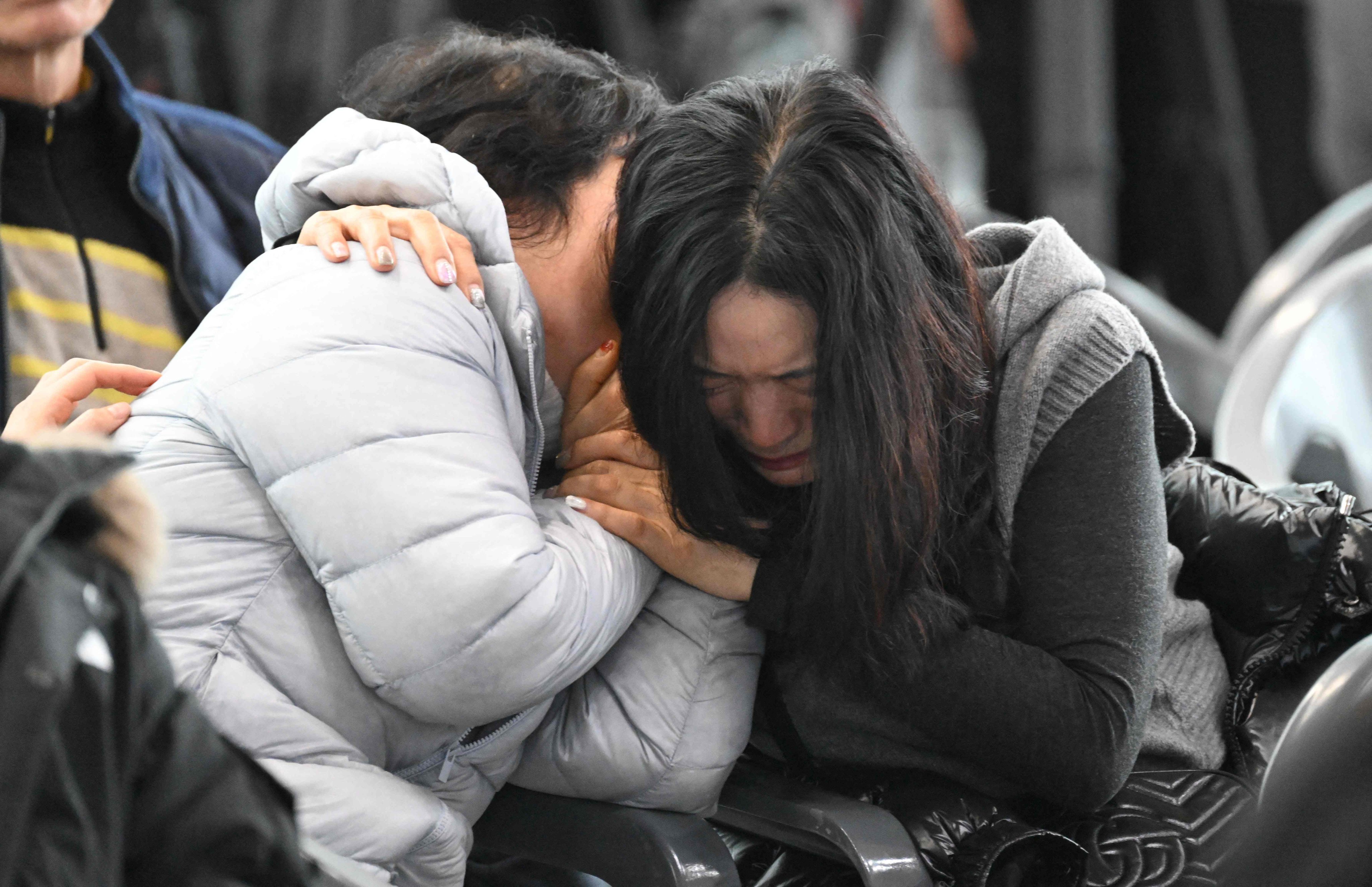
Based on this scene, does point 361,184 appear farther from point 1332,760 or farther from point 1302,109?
point 1302,109

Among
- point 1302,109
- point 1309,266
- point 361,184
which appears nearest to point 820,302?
point 361,184

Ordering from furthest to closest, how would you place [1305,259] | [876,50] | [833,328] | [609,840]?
[876,50]
[1305,259]
[609,840]
[833,328]

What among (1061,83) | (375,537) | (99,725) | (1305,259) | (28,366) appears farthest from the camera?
(1061,83)

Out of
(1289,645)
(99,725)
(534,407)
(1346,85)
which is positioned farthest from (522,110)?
(1346,85)

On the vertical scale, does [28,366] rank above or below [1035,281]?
below

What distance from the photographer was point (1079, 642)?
4.55 feet

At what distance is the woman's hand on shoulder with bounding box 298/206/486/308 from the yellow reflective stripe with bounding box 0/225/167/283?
85 centimetres

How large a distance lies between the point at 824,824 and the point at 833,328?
47 cm

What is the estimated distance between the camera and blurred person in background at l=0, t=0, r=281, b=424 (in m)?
1.92

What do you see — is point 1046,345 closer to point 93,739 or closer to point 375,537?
point 375,537

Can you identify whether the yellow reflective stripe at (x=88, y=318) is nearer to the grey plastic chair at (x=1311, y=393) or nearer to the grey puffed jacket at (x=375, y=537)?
the grey puffed jacket at (x=375, y=537)

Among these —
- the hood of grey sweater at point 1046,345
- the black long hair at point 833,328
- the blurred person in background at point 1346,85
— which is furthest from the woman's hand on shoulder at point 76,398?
the blurred person in background at point 1346,85

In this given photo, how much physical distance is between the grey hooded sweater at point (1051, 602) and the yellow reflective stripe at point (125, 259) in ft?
3.74

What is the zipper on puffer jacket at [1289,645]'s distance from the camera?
145 centimetres
